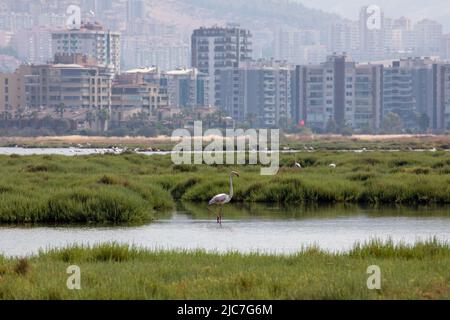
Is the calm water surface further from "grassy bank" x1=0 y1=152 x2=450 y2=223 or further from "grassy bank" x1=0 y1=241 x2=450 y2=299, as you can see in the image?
"grassy bank" x1=0 y1=241 x2=450 y2=299

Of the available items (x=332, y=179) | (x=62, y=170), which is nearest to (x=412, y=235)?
(x=332, y=179)

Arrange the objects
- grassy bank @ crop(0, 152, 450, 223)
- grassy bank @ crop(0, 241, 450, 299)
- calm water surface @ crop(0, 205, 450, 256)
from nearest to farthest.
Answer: grassy bank @ crop(0, 241, 450, 299) → calm water surface @ crop(0, 205, 450, 256) → grassy bank @ crop(0, 152, 450, 223)

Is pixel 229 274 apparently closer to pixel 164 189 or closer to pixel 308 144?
pixel 164 189

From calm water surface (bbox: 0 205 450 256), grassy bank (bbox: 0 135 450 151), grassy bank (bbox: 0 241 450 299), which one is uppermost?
grassy bank (bbox: 0 241 450 299)

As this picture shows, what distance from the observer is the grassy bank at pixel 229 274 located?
17.2 m

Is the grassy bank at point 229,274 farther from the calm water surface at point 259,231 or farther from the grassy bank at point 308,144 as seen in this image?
the grassy bank at point 308,144

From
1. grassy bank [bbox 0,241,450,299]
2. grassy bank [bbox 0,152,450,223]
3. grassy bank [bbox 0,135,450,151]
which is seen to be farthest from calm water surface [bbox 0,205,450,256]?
grassy bank [bbox 0,135,450,151]

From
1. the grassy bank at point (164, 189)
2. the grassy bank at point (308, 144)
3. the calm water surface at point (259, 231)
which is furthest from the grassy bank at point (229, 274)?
the grassy bank at point (308, 144)

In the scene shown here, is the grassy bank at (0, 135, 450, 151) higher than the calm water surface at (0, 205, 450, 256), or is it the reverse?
the calm water surface at (0, 205, 450, 256)

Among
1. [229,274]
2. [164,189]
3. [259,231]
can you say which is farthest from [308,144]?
[229,274]

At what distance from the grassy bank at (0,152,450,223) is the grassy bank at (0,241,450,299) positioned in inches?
461

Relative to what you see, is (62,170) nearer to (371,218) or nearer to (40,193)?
(40,193)

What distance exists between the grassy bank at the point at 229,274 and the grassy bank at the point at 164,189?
38.5 feet

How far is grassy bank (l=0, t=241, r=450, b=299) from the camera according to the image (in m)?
17.2
